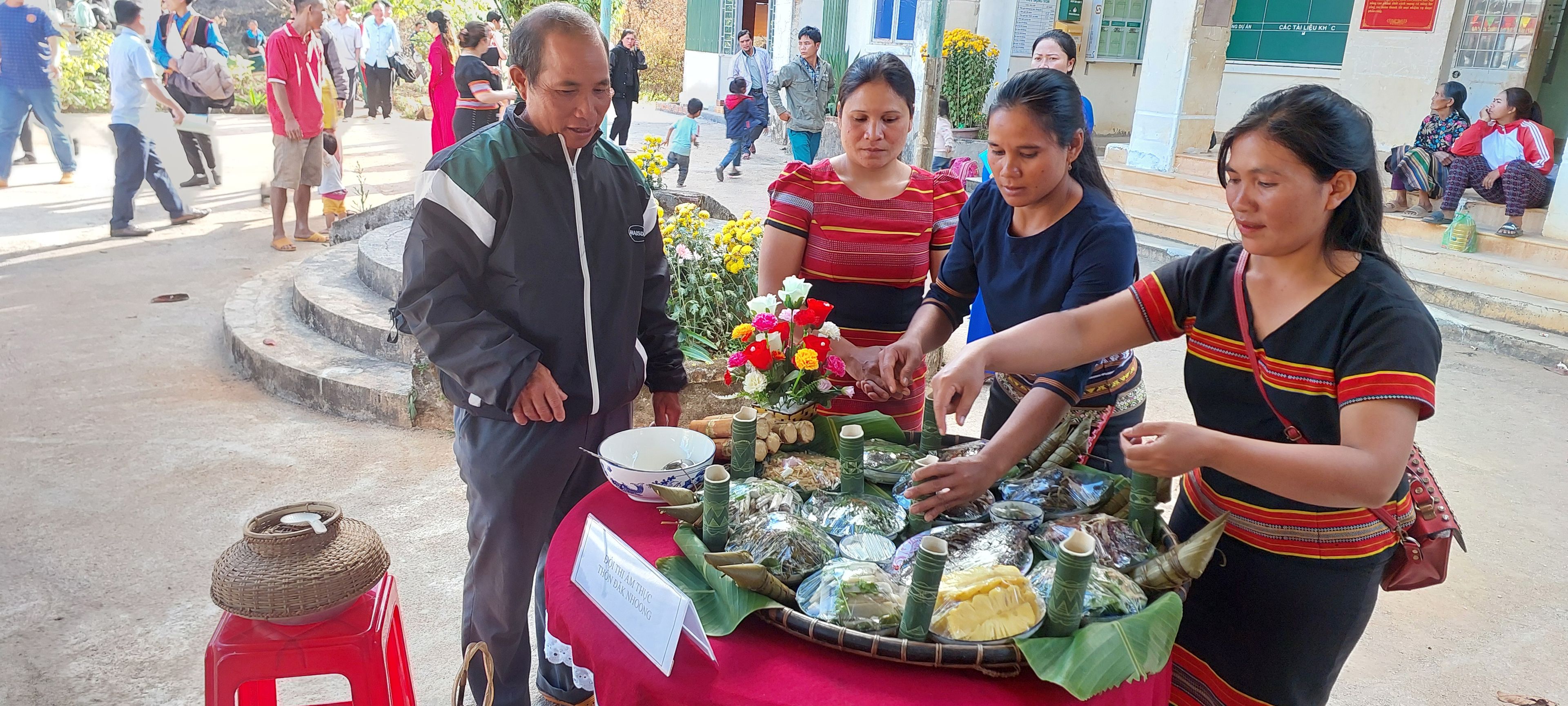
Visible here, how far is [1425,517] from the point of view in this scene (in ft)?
5.24

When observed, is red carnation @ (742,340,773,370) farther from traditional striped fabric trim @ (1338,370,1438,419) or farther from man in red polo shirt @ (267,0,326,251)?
man in red polo shirt @ (267,0,326,251)

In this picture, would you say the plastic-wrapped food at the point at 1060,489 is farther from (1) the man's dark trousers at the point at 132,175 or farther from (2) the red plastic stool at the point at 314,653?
(1) the man's dark trousers at the point at 132,175

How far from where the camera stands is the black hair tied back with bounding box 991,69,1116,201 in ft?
6.42

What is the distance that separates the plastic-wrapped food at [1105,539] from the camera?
1.53 metres

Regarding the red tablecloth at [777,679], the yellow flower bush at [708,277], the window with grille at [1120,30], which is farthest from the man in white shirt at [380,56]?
the red tablecloth at [777,679]

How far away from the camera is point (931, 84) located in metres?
5.77

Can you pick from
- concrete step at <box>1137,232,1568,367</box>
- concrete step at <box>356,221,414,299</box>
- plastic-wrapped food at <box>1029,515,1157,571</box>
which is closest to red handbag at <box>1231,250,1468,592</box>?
plastic-wrapped food at <box>1029,515,1157,571</box>

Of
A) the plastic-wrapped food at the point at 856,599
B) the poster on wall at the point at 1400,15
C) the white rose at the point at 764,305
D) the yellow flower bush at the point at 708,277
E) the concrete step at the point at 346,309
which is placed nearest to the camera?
the plastic-wrapped food at the point at 856,599

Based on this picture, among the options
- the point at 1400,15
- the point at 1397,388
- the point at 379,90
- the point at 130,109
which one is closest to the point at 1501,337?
the point at 1400,15

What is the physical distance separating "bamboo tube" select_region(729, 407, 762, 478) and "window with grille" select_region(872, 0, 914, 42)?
40.7 ft

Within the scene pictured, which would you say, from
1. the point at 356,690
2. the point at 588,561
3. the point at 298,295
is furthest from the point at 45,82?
the point at 588,561

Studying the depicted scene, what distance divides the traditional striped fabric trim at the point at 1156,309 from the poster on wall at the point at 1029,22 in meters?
12.3

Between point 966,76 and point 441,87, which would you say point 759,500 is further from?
point 966,76

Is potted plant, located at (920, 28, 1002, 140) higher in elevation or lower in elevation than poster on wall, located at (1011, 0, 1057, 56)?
lower
